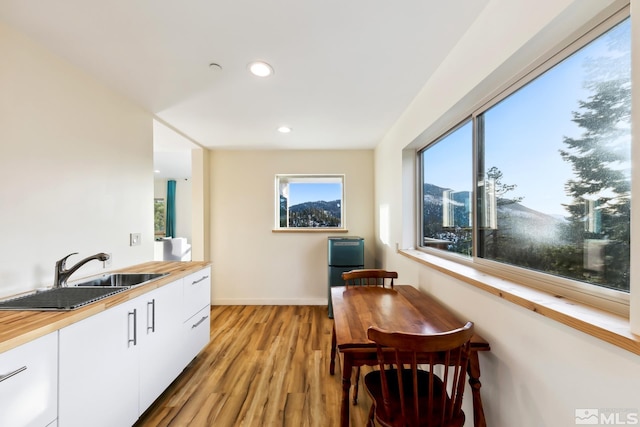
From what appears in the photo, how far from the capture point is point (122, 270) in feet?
7.02

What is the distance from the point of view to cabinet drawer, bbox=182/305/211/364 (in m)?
2.10

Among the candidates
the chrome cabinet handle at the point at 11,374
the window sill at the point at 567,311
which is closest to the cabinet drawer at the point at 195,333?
the chrome cabinet handle at the point at 11,374

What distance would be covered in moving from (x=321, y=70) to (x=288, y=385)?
7.72 ft

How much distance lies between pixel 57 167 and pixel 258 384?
2055 millimetres

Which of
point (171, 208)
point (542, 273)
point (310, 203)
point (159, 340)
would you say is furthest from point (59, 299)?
point (171, 208)

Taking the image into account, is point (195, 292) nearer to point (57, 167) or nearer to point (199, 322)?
point (199, 322)

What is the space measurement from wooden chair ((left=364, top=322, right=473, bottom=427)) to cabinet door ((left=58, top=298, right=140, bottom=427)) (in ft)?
4.26

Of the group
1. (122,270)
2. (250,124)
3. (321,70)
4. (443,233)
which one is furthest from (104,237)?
(443,233)

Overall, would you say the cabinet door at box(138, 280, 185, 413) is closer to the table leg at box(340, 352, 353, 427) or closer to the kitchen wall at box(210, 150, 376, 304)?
the table leg at box(340, 352, 353, 427)

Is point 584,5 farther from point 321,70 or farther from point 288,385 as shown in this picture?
point 288,385

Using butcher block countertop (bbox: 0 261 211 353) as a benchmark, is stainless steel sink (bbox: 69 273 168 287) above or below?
below

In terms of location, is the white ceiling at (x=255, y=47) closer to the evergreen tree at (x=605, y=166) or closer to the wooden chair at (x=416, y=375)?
the evergreen tree at (x=605, y=166)

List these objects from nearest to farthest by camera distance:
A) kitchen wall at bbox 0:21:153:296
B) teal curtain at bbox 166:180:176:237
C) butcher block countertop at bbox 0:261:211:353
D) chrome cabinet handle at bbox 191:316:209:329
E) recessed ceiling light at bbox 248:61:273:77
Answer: butcher block countertop at bbox 0:261:211:353, kitchen wall at bbox 0:21:153:296, recessed ceiling light at bbox 248:61:273:77, chrome cabinet handle at bbox 191:316:209:329, teal curtain at bbox 166:180:176:237

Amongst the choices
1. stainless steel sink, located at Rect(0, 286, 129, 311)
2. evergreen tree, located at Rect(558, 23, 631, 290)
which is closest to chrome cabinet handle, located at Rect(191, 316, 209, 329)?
stainless steel sink, located at Rect(0, 286, 129, 311)
